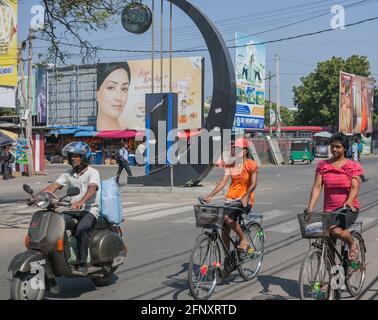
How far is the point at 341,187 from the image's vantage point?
5.91 metres

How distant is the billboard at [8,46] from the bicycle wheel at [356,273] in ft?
86.7

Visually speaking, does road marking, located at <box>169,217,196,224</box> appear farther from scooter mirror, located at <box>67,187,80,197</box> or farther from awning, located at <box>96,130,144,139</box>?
awning, located at <box>96,130,144,139</box>

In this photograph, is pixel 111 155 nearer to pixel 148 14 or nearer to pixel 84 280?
pixel 148 14

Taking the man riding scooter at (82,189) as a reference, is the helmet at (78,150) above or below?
Answer: above

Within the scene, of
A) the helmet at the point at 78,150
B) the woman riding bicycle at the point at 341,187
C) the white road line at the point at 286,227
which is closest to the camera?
the woman riding bicycle at the point at 341,187

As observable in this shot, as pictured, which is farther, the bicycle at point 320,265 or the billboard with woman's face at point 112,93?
the billboard with woman's face at point 112,93

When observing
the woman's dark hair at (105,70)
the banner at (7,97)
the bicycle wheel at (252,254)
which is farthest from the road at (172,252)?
the woman's dark hair at (105,70)

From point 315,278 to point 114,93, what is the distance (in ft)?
144

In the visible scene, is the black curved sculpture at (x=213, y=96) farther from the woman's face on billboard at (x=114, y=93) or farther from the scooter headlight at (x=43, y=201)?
the woman's face on billboard at (x=114, y=93)

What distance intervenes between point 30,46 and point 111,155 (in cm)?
1803

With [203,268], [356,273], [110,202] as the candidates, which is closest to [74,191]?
[110,202]

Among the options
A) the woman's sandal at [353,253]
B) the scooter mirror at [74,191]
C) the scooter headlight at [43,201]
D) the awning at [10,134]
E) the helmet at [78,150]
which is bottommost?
→ the woman's sandal at [353,253]

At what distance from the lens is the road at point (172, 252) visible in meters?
6.41

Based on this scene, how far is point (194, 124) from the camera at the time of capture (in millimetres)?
44438
